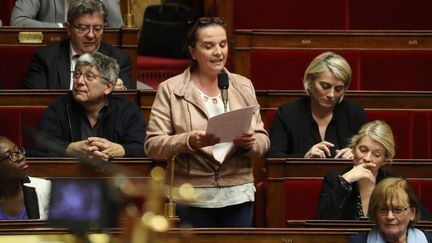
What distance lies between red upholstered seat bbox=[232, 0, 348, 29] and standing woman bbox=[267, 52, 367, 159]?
708mm

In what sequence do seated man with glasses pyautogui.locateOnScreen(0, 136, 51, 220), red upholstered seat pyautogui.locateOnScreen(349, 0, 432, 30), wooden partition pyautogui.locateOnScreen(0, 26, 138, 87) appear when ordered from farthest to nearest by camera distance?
red upholstered seat pyautogui.locateOnScreen(349, 0, 432, 30), wooden partition pyautogui.locateOnScreen(0, 26, 138, 87), seated man with glasses pyautogui.locateOnScreen(0, 136, 51, 220)

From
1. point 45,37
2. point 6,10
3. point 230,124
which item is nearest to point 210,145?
point 230,124

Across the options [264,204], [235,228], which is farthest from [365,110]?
[235,228]

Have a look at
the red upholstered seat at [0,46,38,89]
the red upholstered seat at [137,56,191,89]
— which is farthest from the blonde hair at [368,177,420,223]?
the red upholstered seat at [137,56,191,89]

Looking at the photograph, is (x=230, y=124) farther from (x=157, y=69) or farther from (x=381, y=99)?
(x=157, y=69)

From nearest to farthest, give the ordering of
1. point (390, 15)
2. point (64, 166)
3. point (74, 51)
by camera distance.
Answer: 1. point (64, 166)
2. point (74, 51)
3. point (390, 15)

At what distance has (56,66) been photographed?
8.82 ft

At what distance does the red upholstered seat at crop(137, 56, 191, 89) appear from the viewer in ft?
10.8

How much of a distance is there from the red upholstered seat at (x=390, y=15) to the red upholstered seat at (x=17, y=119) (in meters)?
1.00

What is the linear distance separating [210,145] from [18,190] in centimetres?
35

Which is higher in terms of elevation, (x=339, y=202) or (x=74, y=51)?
(x=74, y=51)

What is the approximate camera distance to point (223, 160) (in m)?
2.06

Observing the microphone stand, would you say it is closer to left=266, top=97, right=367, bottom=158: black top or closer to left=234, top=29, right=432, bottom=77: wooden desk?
left=266, top=97, right=367, bottom=158: black top

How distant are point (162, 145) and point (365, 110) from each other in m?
0.73
